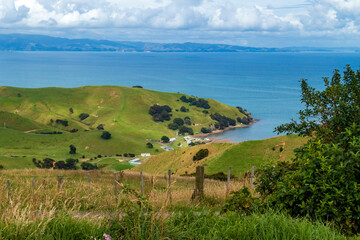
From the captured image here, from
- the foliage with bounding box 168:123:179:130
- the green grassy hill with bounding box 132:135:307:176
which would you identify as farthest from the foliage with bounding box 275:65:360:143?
the foliage with bounding box 168:123:179:130

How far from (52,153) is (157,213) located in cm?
13281

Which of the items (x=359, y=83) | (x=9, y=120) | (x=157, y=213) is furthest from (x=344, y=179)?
(x=9, y=120)

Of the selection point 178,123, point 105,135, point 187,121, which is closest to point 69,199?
point 105,135

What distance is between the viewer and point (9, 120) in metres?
158

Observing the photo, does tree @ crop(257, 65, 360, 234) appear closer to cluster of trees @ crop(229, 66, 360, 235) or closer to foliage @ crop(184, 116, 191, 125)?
cluster of trees @ crop(229, 66, 360, 235)

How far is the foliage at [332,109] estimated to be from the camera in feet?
36.2

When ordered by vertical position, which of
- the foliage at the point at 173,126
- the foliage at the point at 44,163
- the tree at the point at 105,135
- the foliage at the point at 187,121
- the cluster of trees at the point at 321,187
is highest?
the cluster of trees at the point at 321,187

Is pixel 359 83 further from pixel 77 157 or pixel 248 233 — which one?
pixel 77 157

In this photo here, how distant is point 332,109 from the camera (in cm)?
1188

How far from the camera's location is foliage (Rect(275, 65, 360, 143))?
1103 cm

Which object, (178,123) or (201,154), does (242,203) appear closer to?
(201,154)

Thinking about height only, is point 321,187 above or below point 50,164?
above

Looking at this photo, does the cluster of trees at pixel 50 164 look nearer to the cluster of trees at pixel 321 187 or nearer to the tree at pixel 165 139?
the tree at pixel 165 139

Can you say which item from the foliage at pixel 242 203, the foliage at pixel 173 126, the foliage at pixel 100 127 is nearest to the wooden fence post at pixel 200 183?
the foliage at pixel 242 203
